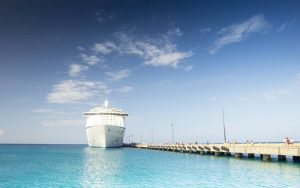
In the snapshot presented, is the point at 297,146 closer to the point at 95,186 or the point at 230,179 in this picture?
the point at 230,179

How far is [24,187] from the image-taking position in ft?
85.3

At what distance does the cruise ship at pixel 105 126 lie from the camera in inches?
3647

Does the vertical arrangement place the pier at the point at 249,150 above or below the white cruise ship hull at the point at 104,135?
below

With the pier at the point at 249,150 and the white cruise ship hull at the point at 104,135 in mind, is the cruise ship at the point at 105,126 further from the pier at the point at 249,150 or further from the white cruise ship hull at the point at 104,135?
the pier at the point at 249,150

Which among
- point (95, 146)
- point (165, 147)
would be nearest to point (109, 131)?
point (95, 146)

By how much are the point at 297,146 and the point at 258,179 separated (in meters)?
10.9

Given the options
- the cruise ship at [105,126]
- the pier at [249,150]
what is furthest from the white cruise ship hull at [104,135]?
the pier at [249,150]

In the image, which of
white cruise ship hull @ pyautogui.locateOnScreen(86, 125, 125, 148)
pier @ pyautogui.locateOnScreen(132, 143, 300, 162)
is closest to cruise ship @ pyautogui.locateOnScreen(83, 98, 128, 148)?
white cruise ship hull @ pyautogui.locateOnScreen(86, 125, 125, 148)

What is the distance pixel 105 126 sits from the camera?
91500 millimetres

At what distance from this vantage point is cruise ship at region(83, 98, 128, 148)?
92625 millimetres

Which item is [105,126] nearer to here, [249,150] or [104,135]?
[104,135]

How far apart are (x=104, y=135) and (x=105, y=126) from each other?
8.36 feet

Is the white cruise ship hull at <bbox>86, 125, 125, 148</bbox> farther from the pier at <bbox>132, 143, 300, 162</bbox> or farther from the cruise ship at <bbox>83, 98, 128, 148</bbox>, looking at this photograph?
the pier at <bbox>132, 143, 300, 162</bbox>

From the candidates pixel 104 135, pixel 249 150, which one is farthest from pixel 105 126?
pixel 249 150
